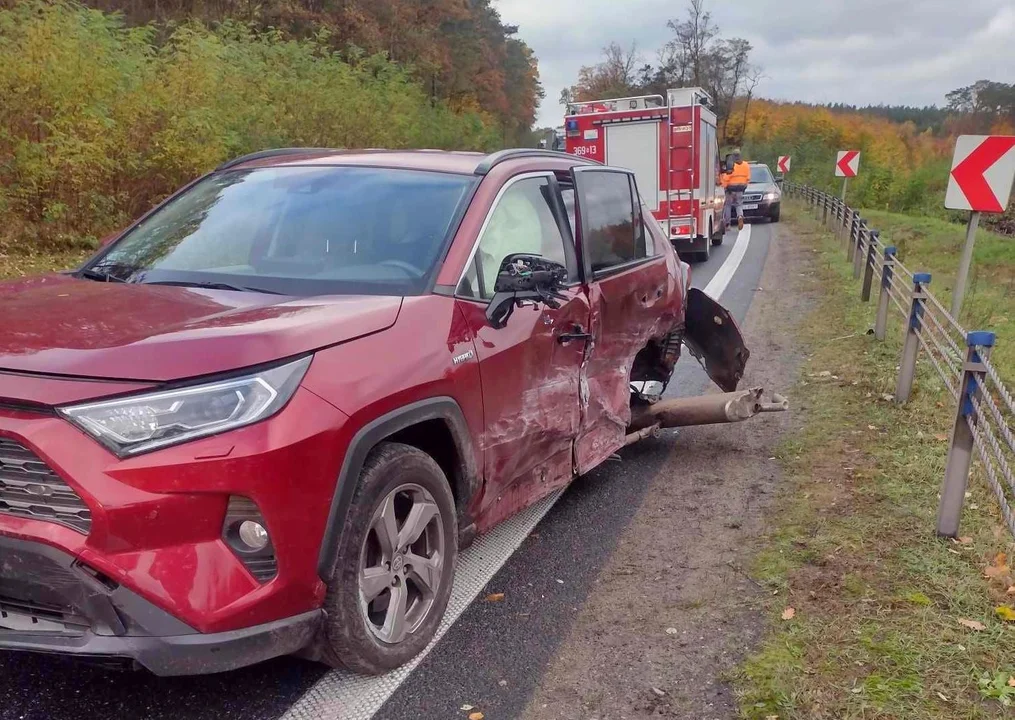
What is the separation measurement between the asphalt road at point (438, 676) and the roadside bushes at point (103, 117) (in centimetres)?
870

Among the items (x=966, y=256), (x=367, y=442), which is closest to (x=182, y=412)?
(x=367, y=442)

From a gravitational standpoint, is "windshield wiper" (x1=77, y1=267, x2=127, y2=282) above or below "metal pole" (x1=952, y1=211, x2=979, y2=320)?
above

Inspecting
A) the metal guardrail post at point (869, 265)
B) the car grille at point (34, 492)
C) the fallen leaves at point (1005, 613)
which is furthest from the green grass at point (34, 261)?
the metal guardrail post at point (869, 265)

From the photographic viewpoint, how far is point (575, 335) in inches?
169

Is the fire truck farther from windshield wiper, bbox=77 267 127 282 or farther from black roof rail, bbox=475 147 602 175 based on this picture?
windshield wiper, bbox=77 267 127 282

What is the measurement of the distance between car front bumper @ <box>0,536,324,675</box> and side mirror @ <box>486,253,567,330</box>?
1623 millimetres

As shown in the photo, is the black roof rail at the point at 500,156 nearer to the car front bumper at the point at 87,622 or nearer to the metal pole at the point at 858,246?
the car front bumper at the point at 87,622

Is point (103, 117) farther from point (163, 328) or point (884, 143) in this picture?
point (884, 143)

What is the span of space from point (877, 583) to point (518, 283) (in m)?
2.14

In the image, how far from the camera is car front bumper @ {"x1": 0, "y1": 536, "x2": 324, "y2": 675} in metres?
2.41

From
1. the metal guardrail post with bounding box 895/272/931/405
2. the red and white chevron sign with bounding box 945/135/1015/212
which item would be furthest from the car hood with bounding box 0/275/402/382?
the red and white chevron sign with bounding box 945/135/1015/212

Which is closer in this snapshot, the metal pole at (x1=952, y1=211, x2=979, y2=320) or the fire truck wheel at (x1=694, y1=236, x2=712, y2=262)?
the metal pole at (x1=952, y1=211, x2=979, y2=320)

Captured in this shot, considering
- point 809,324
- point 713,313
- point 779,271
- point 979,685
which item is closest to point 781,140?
point 779,271

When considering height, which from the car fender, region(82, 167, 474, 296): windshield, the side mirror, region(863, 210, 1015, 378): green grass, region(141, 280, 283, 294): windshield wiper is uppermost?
region(82, 167, 474, 296): windshield
